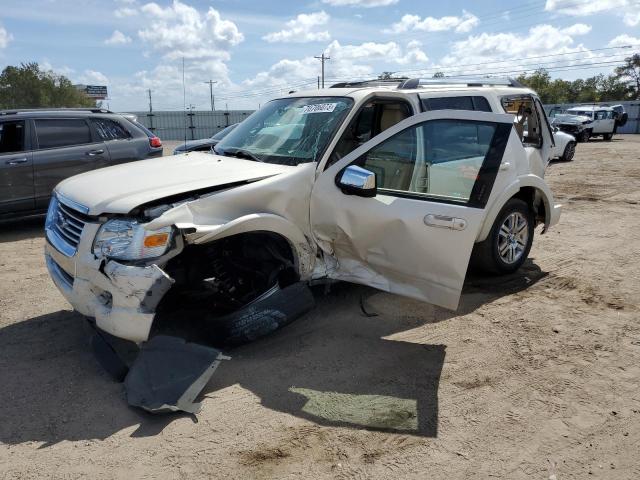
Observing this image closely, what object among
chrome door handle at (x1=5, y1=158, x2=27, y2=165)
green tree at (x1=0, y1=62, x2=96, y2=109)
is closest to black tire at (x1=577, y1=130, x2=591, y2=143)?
chrome door handle at (x1=5, y1=158, x2=27, y2=165)

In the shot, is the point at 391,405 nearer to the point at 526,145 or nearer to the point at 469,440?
the point at 469,440

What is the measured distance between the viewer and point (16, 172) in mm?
7715

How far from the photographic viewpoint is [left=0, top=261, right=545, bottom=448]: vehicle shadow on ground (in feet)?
10.4

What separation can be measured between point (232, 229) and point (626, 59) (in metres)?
76.9

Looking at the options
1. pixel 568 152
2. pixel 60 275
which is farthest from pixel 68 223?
pixel 568 152

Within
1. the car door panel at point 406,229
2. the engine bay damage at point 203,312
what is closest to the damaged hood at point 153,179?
the engine bay damage at point 203,312

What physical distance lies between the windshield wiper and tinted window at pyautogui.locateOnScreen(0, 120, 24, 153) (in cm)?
480

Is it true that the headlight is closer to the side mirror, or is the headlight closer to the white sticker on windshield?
the side mirror

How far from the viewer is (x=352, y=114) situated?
178 inches

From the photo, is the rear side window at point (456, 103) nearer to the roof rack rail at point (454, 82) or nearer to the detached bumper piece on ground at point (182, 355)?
the roof rack rail at point (454, 82)

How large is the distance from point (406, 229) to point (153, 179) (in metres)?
1.95

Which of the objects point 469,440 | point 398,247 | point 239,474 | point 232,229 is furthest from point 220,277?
point 469,440

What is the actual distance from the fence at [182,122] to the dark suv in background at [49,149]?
29776 millimetres

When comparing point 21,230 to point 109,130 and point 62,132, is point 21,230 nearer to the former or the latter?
point 62,132
